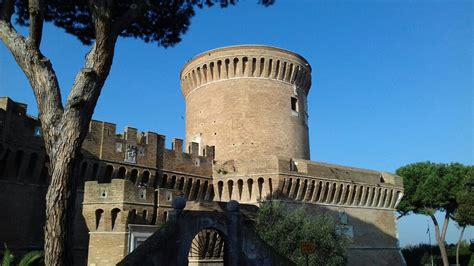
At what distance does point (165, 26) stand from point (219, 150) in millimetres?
11363

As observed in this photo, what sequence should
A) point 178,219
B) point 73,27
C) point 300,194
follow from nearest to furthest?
point 73,27, point 178,219, point 300,194

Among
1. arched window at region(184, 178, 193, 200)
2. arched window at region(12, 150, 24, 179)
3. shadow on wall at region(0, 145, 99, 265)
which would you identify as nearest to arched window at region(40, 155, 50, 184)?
shadow on wall at region(0, 145, 99, 265)

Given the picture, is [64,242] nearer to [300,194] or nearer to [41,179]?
[41,179]

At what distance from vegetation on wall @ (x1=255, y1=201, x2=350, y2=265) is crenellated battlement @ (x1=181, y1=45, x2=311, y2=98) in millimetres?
8414

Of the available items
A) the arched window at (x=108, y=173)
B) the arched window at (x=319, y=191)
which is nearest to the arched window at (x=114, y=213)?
the arched window at (x=108, y=173)

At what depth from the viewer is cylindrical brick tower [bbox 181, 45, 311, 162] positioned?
2177cm

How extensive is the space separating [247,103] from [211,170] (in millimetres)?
3904

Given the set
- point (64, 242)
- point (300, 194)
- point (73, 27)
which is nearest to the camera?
point (64, 242)

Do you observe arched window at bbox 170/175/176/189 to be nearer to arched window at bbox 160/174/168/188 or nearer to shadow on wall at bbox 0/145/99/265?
arched window at bbox 160/174/168/188

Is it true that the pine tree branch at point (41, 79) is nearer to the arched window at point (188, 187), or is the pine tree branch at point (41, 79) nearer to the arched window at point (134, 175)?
the arched window at point (134, 175)

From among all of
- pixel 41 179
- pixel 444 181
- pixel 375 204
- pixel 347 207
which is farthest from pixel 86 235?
pixel 444 181

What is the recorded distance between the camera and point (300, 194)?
19406mm

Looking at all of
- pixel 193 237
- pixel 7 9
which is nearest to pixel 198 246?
pixel 193 237

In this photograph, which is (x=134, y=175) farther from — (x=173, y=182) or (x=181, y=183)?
(x=181, y=183)
